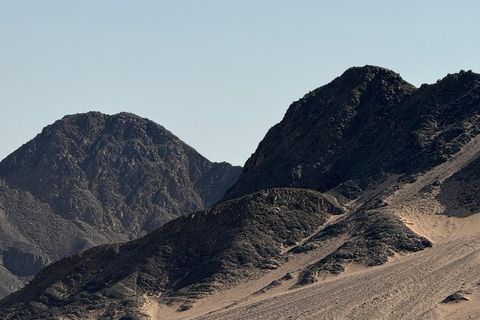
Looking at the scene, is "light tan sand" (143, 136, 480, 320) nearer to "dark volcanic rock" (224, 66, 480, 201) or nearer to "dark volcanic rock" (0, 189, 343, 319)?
"dark volcanic rock" (0, 189, 343, 319)

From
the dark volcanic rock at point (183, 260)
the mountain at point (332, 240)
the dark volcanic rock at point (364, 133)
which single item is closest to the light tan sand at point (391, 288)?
the mountain at point (332, 240)

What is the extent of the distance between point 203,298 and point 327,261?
1046 centimetres

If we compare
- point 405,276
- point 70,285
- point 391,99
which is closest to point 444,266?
point 405,276

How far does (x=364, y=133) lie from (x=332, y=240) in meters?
25.9

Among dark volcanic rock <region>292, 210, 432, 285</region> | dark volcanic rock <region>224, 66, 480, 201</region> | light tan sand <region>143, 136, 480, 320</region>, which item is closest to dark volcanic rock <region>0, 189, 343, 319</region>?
light tan sand <region>143, 136, 480, 320</region>

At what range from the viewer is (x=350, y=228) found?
101188 millimetres

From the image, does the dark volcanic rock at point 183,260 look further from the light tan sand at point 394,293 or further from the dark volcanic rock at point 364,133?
the light tan sand at point 394,293

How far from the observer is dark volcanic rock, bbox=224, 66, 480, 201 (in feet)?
375

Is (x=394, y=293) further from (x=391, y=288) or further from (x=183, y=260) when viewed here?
(x=183, y=260)

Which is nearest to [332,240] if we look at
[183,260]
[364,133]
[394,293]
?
[183,260]

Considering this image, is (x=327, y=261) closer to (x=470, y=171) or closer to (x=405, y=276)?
(x=405, y=276)

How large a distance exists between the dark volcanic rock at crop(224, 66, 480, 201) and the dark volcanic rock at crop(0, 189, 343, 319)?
7.93 metres

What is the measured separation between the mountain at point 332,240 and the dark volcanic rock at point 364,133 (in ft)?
0.57

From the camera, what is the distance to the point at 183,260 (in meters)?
102
